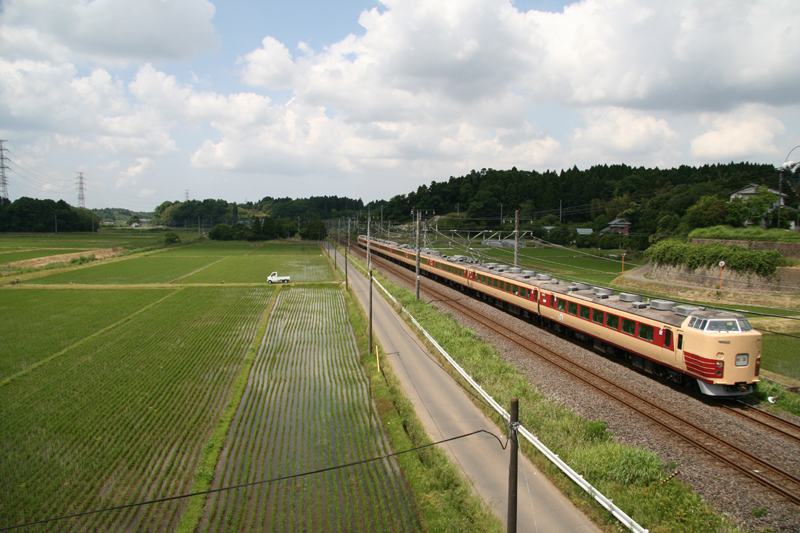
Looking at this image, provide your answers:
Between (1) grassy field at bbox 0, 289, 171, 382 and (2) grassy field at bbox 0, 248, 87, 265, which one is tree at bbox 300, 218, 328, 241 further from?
(1) grassy field at bbox 0, 289, 171, 382

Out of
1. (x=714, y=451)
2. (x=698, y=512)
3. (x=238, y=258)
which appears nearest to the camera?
(x=698, y=512)

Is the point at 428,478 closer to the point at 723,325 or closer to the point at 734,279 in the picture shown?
the point at 723,325

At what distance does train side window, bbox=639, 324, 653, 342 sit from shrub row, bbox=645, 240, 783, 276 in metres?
24.0

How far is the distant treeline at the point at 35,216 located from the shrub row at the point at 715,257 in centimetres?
14733

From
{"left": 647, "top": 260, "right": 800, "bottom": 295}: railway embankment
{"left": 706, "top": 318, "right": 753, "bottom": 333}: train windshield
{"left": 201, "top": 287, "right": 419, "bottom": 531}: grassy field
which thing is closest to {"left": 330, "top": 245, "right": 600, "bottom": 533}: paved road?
{"left": 201, "top": 287, "right": 419, "bottom": 531}: grassy field

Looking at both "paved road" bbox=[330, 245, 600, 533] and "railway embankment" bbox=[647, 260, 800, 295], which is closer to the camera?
"paved road" bbox=[330, 245, 600, 533]

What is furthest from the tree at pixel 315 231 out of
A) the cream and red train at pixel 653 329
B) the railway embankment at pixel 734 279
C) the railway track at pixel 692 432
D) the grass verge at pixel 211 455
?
the railway track at pixel 692 432

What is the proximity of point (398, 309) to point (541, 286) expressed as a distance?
36.2ft

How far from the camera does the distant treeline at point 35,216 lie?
12244 centimetres

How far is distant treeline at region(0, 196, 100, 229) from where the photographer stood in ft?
402

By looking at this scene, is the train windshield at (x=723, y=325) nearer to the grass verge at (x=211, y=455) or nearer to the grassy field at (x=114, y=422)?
the grass verge at (x=211, y=455)

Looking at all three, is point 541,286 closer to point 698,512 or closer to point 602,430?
point 602,430

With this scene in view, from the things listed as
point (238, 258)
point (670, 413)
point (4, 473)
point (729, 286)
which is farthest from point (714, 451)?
point (238, 258)

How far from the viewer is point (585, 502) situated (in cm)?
1012
